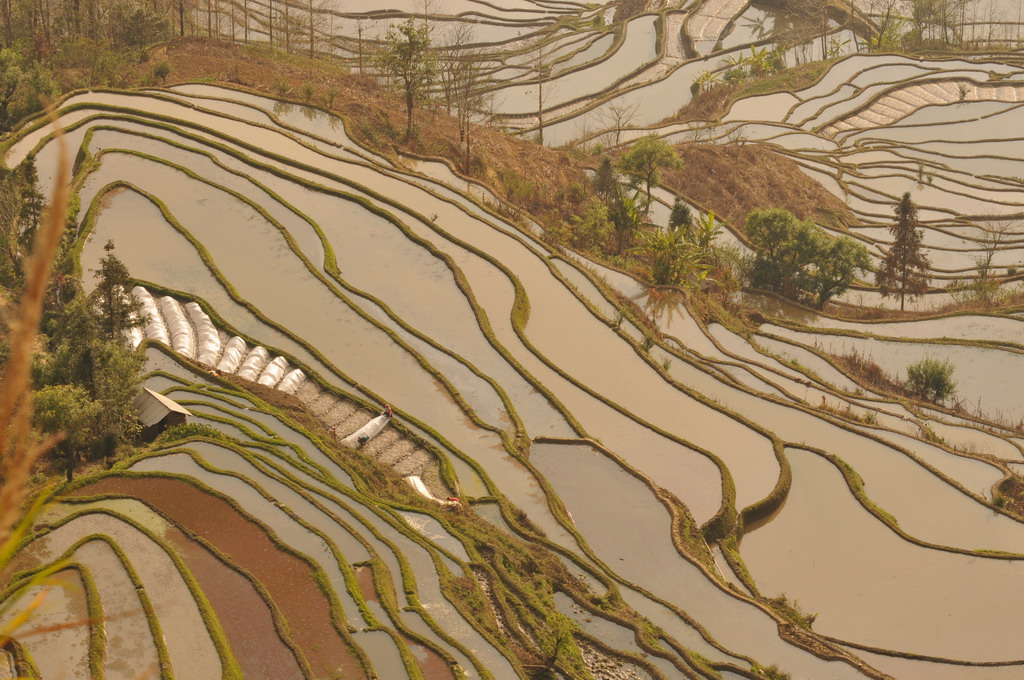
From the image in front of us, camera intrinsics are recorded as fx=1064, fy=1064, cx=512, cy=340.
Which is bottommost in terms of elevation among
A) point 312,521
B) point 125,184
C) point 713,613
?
point 713,613

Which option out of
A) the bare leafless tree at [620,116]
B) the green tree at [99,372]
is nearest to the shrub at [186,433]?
the green tree at [99,372]

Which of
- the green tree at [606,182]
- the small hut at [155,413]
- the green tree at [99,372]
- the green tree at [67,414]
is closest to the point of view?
the green tree at [67,414]

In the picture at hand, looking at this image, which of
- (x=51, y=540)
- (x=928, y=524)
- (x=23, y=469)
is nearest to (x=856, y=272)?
(x=928, y=524)

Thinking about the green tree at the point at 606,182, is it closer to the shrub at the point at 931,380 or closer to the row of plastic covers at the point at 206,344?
the shrub at the point at 931,380

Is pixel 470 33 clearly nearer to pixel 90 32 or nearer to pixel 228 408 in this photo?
pixel 90 32

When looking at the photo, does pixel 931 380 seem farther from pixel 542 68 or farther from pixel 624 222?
pixel 542 68

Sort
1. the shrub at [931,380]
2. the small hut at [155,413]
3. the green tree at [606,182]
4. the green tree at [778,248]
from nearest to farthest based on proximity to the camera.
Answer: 1. the small hut at [155,413]
2. the shrub at [931,380]
3. the green tree at [778,248]
4. the green tree at [606,182]

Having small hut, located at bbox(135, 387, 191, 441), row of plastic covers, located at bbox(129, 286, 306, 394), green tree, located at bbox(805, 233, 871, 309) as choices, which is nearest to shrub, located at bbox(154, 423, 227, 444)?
small hut, located at bbox(135, 387, 191, 441)
